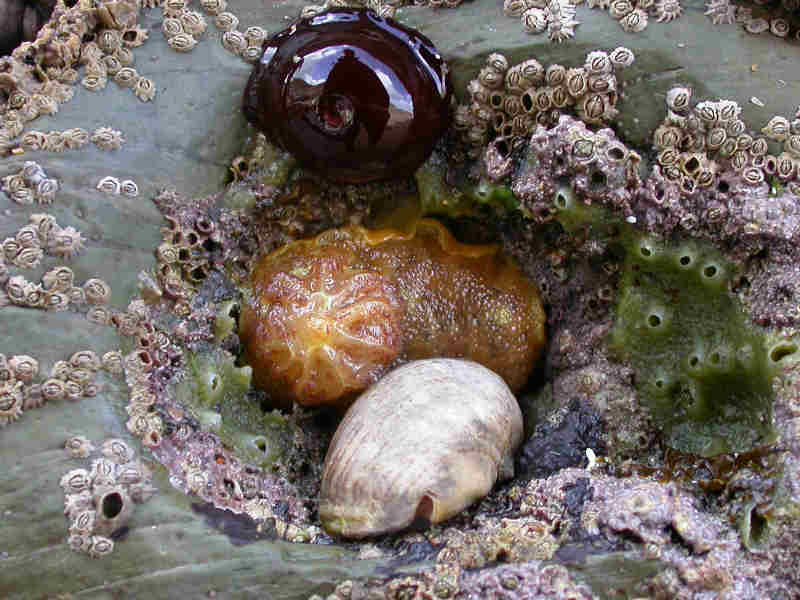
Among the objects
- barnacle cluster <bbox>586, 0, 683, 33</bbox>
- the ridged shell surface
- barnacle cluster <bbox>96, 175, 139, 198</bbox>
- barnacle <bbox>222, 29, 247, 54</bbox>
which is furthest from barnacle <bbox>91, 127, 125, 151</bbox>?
barnacle cluster <bbox>586, 0, 683, 33</bbox>

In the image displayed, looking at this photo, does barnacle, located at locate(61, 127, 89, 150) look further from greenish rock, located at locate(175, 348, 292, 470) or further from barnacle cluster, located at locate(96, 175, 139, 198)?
greenish rock, located at locate(175, 348, 292, 470)

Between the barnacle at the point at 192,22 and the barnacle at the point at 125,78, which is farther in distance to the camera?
the barnacle at the point at 192,22

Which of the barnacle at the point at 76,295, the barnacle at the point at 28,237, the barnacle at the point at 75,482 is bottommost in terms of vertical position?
the barnacle at the point at 75,482

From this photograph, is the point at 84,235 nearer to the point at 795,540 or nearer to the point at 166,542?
the point at 166,542

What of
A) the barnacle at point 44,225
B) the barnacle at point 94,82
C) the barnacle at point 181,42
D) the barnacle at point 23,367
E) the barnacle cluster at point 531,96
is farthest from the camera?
the barnacle at point 181,42

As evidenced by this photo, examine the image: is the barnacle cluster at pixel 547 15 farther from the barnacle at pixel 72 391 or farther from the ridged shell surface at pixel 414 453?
the barnacle at pixel 72 391

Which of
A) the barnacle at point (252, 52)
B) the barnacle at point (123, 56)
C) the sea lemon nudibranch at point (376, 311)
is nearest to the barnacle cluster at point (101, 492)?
the sea lemon nudibranch at point (376, 311)
